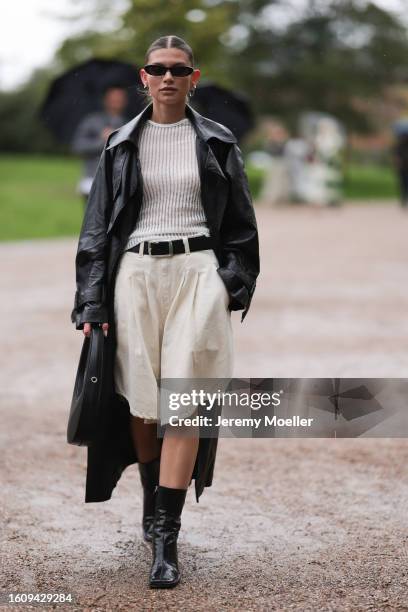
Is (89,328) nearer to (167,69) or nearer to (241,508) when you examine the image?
(167,69)

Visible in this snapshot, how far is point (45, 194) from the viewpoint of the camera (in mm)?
30594

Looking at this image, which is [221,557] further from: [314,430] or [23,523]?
[23,523]

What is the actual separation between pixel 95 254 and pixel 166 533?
1.03 metres

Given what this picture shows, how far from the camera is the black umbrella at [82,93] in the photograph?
29.8 feet

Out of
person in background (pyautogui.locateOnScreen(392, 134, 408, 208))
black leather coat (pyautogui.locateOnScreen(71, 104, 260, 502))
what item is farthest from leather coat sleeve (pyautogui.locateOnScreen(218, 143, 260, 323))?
person in background (pyautogui.locateOnScreen(392, 134, 408, 208))

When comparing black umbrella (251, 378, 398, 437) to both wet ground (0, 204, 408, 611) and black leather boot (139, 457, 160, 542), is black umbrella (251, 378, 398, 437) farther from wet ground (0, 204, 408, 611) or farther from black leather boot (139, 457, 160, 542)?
black leather boot (139, 457, 160, 542)

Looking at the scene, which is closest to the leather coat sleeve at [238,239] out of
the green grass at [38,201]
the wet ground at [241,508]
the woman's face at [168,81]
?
the woman's face at [168,81]

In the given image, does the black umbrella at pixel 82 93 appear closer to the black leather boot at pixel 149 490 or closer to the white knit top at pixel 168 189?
the white knit top at pixel 168 189

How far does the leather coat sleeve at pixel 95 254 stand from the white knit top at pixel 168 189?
0.11 meters

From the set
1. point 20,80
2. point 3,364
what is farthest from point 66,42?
point 3,364

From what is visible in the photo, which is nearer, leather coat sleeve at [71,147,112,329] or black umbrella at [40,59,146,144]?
leather coat sleeve at [71,147,112,329]

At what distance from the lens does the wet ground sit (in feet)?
11.5

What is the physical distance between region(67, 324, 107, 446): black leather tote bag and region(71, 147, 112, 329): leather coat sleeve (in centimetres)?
6

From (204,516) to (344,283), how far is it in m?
8.47
